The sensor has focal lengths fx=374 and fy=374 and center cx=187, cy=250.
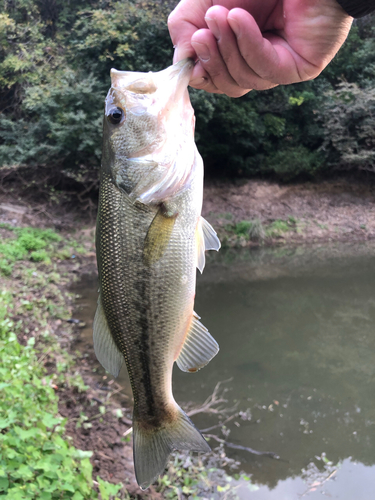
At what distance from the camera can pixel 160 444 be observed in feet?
4.87

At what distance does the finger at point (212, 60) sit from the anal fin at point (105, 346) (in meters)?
1.07

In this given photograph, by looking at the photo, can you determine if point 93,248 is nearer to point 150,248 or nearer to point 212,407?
point 212,407

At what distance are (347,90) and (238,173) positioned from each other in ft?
17.1

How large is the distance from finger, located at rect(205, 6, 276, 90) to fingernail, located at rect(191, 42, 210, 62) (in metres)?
0.05

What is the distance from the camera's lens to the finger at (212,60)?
1.46 meters

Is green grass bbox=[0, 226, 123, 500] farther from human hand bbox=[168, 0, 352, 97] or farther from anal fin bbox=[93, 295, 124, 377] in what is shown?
human hand bbox=[168, 0, 352, 97]

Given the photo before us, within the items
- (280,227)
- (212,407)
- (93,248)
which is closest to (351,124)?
(280,227)

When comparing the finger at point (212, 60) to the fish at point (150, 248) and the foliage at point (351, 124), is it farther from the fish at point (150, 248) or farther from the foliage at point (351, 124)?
the foliage at point (351, 124)

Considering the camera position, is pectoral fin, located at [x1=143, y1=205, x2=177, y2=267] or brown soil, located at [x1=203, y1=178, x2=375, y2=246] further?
brown soil, located at [x1=203, y1=178, x2=375, y2=246]

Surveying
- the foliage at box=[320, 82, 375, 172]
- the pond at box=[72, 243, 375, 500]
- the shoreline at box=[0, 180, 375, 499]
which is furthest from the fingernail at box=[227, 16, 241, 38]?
the foliage at box=[320, 82, 375, 172]

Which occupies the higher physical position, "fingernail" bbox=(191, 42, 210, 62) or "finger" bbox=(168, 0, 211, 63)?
"finger" bbox=(168, 0, 211, 63)

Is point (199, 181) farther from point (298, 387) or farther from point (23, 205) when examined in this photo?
point (23, 205)

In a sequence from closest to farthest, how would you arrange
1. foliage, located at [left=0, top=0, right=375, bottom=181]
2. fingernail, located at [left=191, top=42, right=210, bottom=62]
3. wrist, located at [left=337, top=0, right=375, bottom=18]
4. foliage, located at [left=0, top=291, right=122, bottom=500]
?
wrist, located at [left=337, top=0, right=375, bottom=18]
fingernail, located at [left=191, top=42, right=210, bottom=62]
foliage, located at [left=0, top=291, right=122, bottom=500]
foliage, located at [left=0, top=0, right=375, bottom=181]

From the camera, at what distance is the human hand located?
4.65 feet
